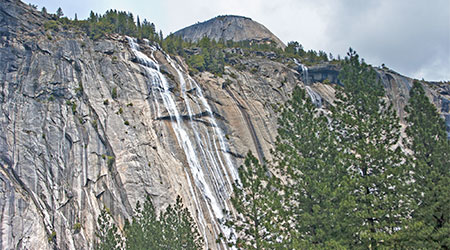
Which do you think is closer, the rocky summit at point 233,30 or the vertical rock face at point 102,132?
the vertical rock face at point 102,132

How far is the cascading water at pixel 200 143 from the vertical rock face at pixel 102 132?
0.16 meters

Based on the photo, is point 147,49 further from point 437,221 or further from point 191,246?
point 437,221

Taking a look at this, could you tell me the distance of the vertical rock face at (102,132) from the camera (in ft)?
120

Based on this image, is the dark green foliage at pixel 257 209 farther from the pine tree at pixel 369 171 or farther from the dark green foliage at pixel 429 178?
the dark green foliage at pixel 429 178

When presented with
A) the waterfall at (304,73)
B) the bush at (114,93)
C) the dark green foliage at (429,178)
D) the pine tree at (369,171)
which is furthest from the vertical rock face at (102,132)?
the dark green foliage at (429,178)

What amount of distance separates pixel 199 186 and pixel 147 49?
111 ft

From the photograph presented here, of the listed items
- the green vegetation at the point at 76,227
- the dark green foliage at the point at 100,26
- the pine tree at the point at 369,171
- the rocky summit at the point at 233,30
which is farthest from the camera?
the rocky summit at the point at 233,30

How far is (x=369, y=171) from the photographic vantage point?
19641 mm

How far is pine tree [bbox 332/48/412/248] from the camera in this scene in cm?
1738

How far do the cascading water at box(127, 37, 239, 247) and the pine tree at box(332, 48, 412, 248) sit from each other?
17.1m

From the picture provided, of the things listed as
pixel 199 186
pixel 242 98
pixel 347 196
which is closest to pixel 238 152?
pixel 199 186

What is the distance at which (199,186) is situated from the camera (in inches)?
1630

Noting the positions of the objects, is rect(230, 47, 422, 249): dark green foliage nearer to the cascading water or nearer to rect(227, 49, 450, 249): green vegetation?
rect(227, 49, 450, 249): green vegetation

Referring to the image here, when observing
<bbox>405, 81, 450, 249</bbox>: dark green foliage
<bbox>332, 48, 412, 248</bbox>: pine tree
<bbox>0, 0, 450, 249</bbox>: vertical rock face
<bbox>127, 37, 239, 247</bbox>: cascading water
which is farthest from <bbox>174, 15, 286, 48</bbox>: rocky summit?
<bbox>405, 81, 450, 249</bbox>: dark green foliage
